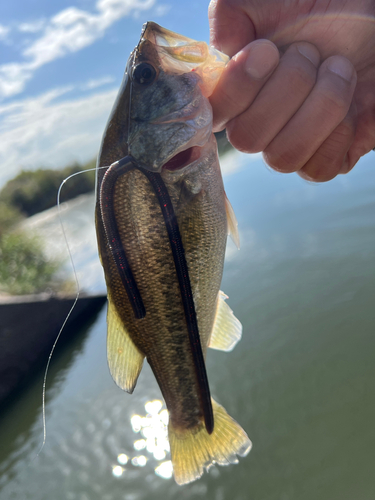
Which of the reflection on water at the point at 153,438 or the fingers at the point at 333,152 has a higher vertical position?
the fingers at the point at 333,152

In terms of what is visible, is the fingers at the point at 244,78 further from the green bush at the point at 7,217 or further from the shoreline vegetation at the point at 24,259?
the green bush at the point at 7,217

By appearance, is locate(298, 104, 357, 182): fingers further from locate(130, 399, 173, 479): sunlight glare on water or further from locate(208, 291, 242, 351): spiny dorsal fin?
locate(130, 399, 173, 479): sunlight glare on water

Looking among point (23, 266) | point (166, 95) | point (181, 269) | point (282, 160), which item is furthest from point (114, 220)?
point (23, 266)

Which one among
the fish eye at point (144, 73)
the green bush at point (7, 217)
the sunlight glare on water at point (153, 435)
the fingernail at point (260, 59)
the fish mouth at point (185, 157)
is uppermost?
the fish eye at point (144, 73)

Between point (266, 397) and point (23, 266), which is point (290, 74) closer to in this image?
point (266, 397)

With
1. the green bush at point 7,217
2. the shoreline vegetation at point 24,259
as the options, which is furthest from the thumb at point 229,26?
the green bush at point 7,217

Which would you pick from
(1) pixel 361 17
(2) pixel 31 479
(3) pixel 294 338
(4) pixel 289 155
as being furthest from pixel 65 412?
(1) pixel 361 17
